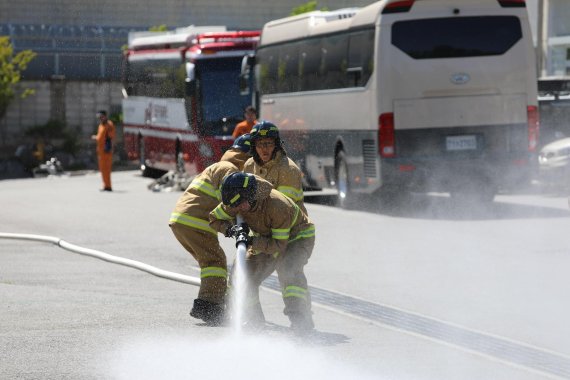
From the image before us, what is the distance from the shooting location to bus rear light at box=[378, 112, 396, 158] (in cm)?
2184

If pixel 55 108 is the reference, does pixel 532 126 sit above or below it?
above

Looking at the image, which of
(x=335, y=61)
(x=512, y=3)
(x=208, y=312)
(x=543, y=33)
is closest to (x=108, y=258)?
(x=208, y=312)

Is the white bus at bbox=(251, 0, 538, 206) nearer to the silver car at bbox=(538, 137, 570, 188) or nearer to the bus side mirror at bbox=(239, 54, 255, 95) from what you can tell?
the silver car at bbox=(538, 137, 570, 188)

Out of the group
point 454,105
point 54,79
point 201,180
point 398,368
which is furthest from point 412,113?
point 54,79

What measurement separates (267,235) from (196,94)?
2053 centimetres

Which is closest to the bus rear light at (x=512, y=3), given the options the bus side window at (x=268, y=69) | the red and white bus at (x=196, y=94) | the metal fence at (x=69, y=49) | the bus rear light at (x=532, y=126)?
the bus rear light at (x=532, y=126)

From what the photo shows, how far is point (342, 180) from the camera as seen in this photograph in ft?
77.4

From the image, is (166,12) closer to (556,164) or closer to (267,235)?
(556,164)

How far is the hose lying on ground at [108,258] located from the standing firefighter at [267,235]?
2792mm

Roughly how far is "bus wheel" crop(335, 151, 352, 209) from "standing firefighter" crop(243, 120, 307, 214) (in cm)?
1246

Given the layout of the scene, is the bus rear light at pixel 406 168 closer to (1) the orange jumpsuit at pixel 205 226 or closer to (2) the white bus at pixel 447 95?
(2) the white bus at pixel 447 95

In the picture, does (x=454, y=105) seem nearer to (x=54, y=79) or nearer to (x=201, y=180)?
(x=201, y=180)

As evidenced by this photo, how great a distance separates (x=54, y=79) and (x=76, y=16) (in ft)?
24.4

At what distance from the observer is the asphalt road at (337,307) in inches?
350
